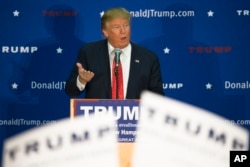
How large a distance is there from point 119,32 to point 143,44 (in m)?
0.56

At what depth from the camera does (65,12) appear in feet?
12.6

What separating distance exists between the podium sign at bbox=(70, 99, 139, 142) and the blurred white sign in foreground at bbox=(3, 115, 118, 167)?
1.46 meters

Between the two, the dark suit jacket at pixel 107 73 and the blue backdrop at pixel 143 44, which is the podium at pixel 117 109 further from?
the blue backdrop at pixel 143 44

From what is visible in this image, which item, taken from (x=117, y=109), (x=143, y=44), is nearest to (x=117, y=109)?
(x=117, y=109)

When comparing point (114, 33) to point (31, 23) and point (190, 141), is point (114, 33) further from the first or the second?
point (190, 141)

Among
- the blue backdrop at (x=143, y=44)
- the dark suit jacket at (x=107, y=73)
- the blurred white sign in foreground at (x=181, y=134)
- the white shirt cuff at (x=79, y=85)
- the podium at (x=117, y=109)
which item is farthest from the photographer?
the blue backdrop at (x=143, y=44)

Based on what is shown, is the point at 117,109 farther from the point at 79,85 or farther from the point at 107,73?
the point at 107,73

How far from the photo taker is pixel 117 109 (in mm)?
2182

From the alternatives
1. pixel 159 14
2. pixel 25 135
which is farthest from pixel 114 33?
pixel 25 135

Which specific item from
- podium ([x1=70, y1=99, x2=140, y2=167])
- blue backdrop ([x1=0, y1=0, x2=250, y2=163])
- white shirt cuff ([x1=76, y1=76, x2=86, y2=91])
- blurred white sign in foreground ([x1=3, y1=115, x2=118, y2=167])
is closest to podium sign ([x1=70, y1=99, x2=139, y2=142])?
podium ([x1=70, y1=99, x2=140, y2=167])

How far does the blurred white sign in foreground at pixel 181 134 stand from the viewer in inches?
25.2

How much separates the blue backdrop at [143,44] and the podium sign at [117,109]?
1657 millimetres

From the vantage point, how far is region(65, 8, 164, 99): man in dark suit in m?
3.19

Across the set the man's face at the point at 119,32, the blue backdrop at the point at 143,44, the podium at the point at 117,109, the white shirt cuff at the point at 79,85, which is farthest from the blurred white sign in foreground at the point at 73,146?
the blue backdrop at the point at 143,44
